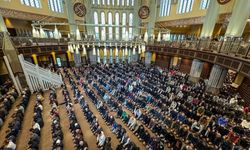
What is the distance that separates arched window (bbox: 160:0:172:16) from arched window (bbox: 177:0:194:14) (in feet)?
A: 6.16

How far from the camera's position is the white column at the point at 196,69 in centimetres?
1275

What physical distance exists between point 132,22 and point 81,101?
1823 centimetres

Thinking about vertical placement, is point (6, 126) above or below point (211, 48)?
below

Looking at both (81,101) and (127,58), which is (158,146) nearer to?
(81,101)

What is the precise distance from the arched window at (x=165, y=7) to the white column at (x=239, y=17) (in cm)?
1073

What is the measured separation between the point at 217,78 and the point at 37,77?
52.2 ft

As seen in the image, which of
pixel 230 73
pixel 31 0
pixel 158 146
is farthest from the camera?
pixel 31 0

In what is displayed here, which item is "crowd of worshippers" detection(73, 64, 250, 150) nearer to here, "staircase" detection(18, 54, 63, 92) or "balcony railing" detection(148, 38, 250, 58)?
"balcony railing" detection(148, 38, 250, 58)

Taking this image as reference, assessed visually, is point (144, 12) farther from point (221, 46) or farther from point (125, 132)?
point (125, 132)

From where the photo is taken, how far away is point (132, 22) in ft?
74.5

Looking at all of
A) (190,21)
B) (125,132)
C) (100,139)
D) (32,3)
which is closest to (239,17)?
(190,21)

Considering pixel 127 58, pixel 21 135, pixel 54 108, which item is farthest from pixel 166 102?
pixel 127 58

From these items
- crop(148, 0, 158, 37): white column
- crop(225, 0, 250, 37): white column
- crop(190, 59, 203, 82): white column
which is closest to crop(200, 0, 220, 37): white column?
crop(225, 0, 250, 37): white column

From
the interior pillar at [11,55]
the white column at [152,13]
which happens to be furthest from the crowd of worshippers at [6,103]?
the white column at [152,13]
